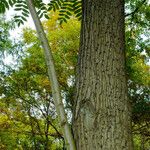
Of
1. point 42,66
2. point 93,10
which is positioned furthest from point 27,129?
point 93,10

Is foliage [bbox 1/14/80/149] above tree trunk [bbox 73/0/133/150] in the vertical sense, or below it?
above

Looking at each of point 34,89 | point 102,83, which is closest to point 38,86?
point 34,89

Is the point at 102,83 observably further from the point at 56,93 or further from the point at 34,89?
the point at 34,89

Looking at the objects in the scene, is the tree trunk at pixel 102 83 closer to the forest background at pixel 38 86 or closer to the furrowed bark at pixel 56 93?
the furrowed bark at pixel 56 93

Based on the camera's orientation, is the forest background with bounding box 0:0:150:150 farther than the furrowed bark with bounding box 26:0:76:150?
Yes

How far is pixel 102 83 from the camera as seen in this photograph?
1.86m

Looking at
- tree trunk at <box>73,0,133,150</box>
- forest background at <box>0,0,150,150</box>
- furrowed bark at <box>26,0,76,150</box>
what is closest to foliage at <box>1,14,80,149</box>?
forest background at <box>0,0,150,150</box>

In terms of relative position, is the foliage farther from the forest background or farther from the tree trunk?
the tree trunk

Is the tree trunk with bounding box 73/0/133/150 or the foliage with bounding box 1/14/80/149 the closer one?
the tree trunk with bounding box 73/0/133/150

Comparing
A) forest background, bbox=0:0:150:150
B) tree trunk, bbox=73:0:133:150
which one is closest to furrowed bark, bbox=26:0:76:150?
tree trunk, bbox=73:0:133:150

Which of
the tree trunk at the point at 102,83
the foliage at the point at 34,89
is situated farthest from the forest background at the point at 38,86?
the tree trunk at the point at 102,83

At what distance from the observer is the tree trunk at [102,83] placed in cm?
175

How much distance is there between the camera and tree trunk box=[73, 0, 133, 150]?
5.73 ft

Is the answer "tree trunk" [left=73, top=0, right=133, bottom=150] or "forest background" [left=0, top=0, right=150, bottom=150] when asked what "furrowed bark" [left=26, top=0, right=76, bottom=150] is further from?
"forest background" [left=0, top=0, right=150, bottom=150]
